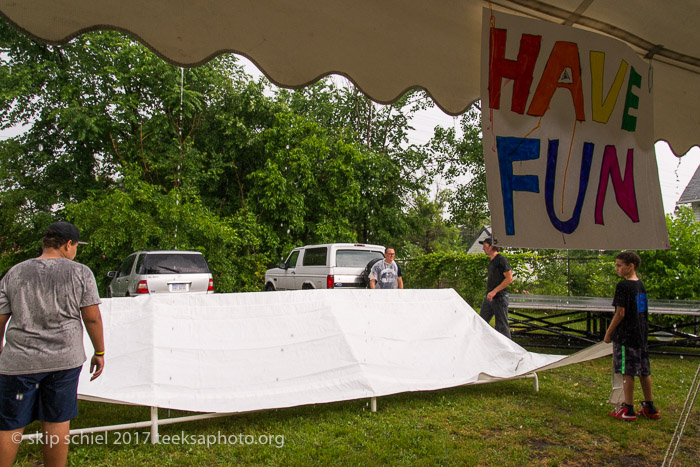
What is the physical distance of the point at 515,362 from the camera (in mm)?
5508

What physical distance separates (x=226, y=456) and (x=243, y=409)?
17.1 inches

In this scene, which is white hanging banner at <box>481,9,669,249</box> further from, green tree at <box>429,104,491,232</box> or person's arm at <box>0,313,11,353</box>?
green tree at <box>429,104,491,232</box>

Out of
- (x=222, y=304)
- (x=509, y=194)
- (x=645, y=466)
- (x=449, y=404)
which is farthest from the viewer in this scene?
(x=449, y=404)

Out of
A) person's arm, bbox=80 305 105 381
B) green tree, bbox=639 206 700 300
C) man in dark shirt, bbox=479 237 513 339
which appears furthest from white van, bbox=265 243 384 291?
person's arm, bbox=80 305 105 381

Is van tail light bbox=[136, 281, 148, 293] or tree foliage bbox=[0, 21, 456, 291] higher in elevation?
tree foliage bbox=[0, 21, 456, 291]

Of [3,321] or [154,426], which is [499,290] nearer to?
[154,426]

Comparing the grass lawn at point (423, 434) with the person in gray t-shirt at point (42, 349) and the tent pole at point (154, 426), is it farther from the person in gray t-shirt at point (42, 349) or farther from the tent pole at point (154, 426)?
the person in gray t-shirt at point (42, 349)

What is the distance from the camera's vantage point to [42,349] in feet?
9.37

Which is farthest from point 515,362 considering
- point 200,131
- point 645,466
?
point 200,131

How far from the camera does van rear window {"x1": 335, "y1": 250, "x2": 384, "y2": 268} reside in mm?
12148

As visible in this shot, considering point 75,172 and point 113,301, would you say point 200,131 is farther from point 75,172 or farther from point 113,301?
point 113,301

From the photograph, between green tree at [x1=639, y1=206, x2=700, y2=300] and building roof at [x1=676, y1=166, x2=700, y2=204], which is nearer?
green tree at [x1=639, y1=206, x2=700, y2=300]

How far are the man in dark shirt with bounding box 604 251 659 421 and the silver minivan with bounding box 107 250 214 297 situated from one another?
31.3 feet

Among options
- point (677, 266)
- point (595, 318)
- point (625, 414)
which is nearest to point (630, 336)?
point (625, 414)
